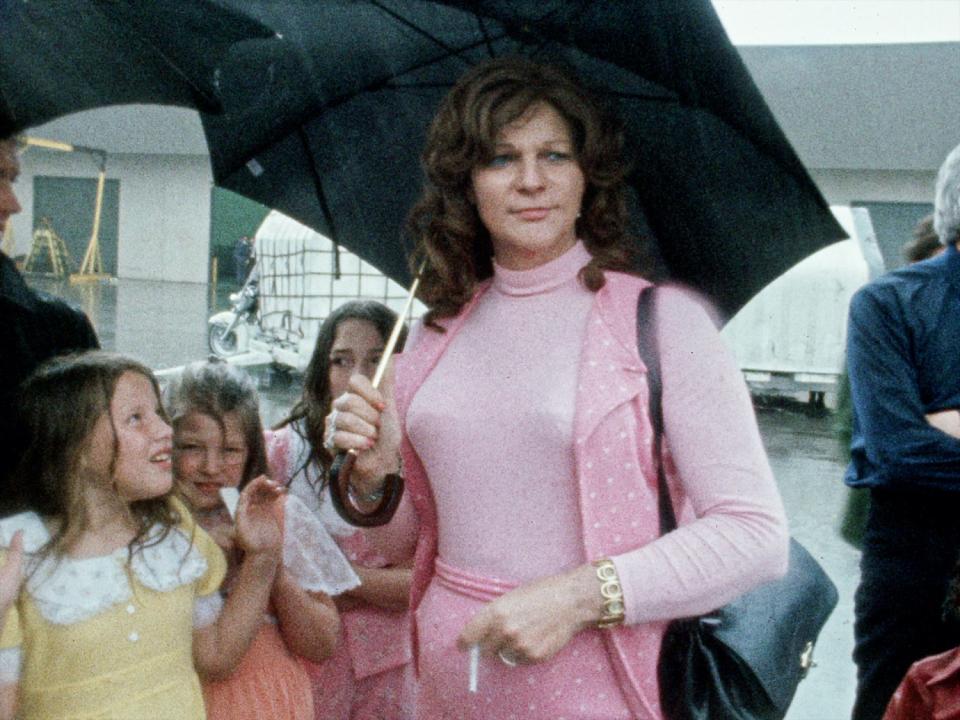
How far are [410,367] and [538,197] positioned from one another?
362 mm

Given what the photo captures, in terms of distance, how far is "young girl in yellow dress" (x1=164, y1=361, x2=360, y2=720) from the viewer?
2256 millimetres

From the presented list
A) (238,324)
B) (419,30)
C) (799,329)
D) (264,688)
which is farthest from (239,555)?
(238,324)

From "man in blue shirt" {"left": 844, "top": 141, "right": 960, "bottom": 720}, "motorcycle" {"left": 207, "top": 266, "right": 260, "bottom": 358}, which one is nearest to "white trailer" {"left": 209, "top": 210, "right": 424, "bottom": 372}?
"motorcycle" {"left": 207, "top": 266, "right": 260, "bottom": 358}

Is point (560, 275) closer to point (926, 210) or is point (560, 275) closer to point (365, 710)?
point (365, 710)

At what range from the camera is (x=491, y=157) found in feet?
5.82

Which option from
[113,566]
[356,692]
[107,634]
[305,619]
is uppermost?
[113,566]

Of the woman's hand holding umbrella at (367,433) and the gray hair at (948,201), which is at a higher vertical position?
the gray hair at (948,201)

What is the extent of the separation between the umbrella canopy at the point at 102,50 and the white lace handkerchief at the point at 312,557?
3.11 ft

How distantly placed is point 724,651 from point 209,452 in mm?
1329

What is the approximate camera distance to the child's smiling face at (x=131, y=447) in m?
1.99

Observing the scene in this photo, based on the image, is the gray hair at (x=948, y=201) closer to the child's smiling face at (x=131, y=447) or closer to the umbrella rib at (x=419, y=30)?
the umbrella rib at (x=419, y=30)

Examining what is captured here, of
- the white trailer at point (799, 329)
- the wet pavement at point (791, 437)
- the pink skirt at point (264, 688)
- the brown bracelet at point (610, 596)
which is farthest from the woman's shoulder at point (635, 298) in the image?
the white trailer at point (799, 329)

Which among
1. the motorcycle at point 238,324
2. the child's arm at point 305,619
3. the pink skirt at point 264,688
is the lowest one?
the motorcycle at point 238,324

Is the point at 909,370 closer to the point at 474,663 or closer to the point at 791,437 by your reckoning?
the point at 474,663
